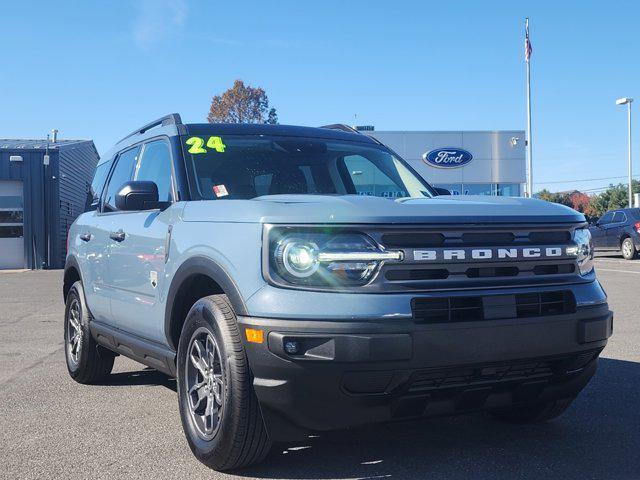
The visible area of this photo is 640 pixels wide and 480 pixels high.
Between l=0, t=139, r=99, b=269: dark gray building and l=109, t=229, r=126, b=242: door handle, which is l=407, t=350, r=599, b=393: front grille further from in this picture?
l=0, t=139, r=99, b=269: dark gray building

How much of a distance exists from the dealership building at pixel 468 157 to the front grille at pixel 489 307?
99.8 feet

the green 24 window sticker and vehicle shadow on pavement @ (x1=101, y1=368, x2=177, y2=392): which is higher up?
the green 24 window sticker

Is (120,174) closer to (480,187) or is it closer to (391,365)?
(391,365)

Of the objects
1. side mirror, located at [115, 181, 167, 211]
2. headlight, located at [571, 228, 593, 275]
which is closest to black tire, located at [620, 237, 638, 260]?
headlight, located at [571, 228, 593, 275]

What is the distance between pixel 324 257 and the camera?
308 centimetres

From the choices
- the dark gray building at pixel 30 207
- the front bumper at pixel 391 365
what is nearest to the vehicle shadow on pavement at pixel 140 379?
the front bumper at pixel 391 365

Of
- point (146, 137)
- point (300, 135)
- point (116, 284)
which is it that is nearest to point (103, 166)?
point (146, 137)

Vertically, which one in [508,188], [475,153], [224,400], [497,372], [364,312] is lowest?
[224,400]

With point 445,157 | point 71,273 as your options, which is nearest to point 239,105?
point 445,157

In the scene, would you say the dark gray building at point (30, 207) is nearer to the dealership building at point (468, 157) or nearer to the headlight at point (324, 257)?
the dealership building at point (468, 157)

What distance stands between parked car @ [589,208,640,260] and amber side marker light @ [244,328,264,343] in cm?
1990

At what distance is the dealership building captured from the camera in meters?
33.9

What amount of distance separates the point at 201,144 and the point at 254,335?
70.1 inches

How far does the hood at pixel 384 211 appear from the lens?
3131 mm
